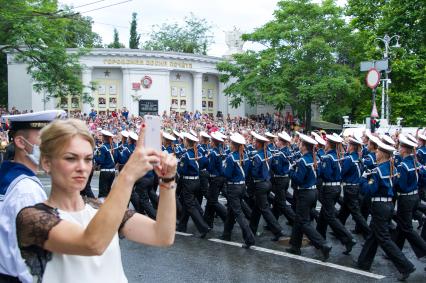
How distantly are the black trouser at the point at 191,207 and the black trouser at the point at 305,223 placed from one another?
6.42 feet

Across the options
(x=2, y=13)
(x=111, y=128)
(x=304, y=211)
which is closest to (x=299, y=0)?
(x=111, y=128)

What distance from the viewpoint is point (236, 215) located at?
909cm

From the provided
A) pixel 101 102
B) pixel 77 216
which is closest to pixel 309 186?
pixel 77 216

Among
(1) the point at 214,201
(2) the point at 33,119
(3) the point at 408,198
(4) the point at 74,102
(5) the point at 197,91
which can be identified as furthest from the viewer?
(5) the point at 197,91

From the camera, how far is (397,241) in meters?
8.16

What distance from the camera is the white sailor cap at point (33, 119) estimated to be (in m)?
3.35

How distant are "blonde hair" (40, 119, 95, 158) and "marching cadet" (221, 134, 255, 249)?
6825mm

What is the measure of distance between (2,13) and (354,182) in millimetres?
16328

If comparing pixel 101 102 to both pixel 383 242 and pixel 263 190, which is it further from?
pixel 383 242

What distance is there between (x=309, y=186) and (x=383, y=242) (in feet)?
5.30

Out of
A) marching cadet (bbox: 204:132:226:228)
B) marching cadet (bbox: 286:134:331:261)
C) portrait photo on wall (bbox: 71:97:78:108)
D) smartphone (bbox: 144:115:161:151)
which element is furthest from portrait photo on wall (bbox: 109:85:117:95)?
smartphone (bbox: 144:115:161:151)

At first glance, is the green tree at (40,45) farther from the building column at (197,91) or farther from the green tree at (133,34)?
the green tree at (133,34)

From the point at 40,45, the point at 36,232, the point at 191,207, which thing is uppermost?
the point at 40,45

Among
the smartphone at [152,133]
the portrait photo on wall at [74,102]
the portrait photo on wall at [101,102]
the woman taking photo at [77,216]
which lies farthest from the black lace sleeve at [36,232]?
the portrait photo on wall at [101,102]
